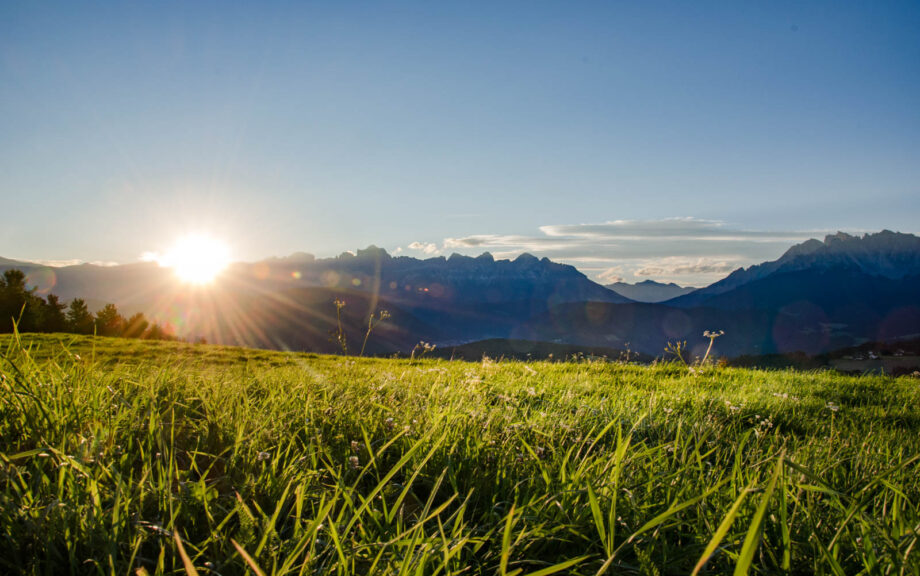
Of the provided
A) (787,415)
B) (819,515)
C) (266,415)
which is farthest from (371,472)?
(787,415)

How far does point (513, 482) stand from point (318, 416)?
157cm

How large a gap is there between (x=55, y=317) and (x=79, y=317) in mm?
5421

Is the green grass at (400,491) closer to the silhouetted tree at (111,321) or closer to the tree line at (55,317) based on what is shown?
the tree line at (55,317)

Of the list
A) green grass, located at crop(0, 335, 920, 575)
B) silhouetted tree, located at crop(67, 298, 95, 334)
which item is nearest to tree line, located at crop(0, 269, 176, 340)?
silhouetted tree, located at crop(67, 298, 95, 334)

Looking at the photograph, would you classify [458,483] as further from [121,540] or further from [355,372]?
[355,372]

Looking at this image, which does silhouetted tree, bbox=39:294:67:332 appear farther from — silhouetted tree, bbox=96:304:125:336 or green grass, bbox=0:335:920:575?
green grass, bbox=0:335:920:575

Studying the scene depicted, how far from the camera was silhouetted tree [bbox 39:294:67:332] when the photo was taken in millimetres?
55991

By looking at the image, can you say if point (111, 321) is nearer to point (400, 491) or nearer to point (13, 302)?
point (13, 302)

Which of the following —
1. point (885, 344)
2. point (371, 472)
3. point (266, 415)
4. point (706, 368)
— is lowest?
point (885, 344)

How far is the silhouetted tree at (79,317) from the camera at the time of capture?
199ft

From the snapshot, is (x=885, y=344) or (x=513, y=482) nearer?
(x=513, y=482)

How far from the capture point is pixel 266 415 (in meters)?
3.26

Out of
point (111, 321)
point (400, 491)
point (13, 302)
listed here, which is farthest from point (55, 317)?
point (400, 491)

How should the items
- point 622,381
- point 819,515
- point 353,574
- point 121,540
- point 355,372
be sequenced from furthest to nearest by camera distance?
point 622,381, point 355,372, point 819,515, point 121,540, point 353,574
